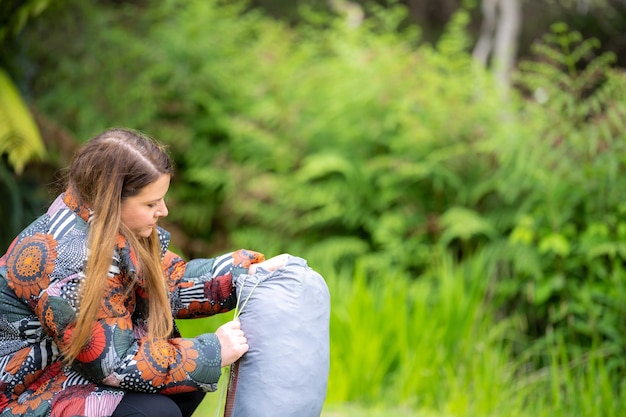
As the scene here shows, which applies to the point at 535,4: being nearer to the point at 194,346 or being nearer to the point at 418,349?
the point at 418,349

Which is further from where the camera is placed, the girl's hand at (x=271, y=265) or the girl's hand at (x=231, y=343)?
the girl's hand at (x=271, y=265)

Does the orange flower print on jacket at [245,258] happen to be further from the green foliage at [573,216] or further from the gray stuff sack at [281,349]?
the green foliage at [573,216]

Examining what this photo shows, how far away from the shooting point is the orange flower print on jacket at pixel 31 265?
7.37ft

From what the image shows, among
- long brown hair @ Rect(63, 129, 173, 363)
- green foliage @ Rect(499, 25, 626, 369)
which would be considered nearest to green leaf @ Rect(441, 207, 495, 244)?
green foliage @ Rect(499, 25, 626, 369)

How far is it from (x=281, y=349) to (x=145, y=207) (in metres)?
0.66

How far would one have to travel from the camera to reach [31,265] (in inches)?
89.0

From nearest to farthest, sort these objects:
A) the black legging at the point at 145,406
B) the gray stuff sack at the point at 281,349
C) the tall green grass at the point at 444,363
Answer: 1. the black legging at the point at 145,406
2. the gray stuff sack at the point at 281,349
3. the tall green grass at the point at 444,363

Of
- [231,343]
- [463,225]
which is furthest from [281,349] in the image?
[463,225]

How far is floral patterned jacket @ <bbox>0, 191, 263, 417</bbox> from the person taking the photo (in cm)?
225

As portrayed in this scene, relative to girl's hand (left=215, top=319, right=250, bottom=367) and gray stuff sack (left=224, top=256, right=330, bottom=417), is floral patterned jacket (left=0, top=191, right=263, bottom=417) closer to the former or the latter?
girl's hand (left=215, top=319, right=250, bottom=367)

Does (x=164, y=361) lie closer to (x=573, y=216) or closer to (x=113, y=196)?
(x=113, y=196)

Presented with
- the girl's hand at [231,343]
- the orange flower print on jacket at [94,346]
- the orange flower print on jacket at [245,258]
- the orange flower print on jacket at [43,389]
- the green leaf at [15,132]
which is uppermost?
the orange flower print on jacket at [94,346]

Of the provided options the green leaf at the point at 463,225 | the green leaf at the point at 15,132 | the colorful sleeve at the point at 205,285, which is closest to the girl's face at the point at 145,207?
the colorful sleeve at the point at 205,285

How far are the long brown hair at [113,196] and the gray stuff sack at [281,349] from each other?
0.96 feet
